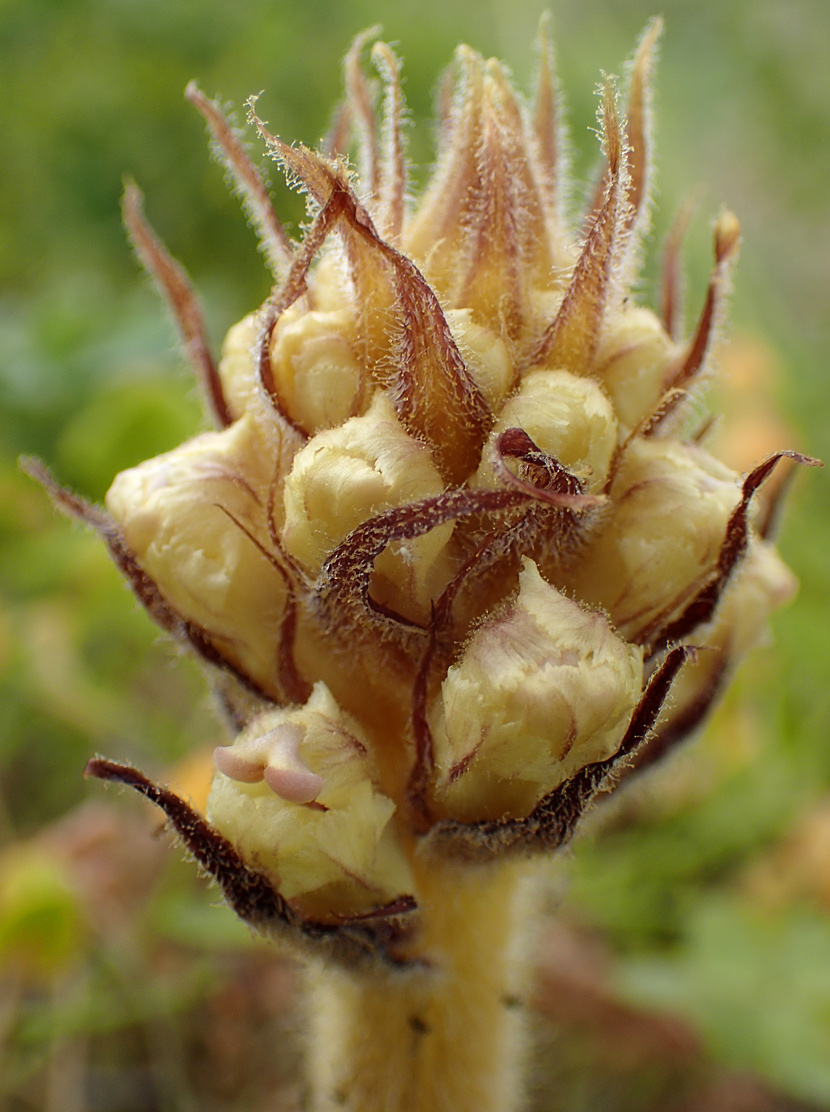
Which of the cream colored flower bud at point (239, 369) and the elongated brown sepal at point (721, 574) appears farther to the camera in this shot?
the cream colored flower bud at point (239, 369)

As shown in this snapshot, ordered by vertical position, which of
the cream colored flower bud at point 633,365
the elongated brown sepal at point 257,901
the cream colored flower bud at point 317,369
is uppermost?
the cream colored flower bud at point 633,365

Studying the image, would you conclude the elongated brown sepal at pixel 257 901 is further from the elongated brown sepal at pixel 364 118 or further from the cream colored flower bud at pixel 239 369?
the elongated brown sepal at pixel 364 118

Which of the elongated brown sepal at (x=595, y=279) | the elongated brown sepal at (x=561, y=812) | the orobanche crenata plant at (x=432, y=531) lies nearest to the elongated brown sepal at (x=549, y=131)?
the orobanche crenata plant at (x=432, y=531)

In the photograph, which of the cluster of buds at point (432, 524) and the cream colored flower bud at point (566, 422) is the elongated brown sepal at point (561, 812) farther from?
the cream colored flower bud at point (566, 422)

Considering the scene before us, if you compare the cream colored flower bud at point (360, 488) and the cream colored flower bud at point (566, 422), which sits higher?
the cream colored flower bud at point (566, 422)

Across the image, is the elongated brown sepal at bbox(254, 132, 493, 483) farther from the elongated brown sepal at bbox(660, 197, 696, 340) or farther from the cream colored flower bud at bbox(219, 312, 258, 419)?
the elongated brown sepal at bbox(660, 197, 696, 340)

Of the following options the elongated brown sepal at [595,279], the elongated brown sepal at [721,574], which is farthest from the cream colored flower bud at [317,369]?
the elongated brown sepal at [721,574]
